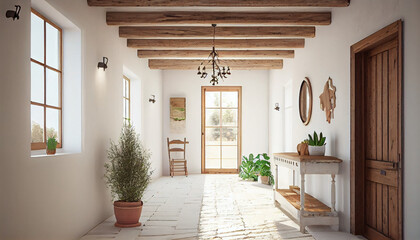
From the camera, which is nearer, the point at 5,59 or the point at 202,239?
the point at 5,59

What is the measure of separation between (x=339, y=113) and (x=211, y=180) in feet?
16.0

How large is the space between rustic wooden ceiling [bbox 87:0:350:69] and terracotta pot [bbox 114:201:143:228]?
234 centimetres

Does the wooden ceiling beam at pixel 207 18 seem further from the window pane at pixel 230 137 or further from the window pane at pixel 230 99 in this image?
the window pane at pixel 230 137

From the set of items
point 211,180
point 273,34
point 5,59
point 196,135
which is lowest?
point 211,180

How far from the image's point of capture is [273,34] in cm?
607

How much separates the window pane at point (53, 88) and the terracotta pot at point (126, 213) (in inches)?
57.1

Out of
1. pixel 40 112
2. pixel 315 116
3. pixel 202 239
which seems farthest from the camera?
pixel 315 116

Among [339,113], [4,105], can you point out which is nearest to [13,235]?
[4,105]

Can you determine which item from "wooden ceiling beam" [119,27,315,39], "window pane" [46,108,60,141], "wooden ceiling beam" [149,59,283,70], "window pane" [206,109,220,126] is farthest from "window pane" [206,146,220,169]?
"window pane" [46,108,60,141]

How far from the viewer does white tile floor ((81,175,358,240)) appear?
4453mm

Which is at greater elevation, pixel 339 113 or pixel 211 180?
pixel 339 113

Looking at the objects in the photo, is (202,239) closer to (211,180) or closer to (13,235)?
(13,235)

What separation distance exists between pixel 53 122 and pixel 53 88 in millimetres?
343

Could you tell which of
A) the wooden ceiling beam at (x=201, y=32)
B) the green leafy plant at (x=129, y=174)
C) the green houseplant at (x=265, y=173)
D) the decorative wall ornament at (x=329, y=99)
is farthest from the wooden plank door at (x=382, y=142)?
the green houseplant at (x=265, y=173)
